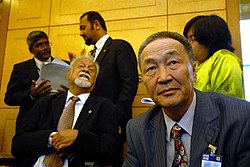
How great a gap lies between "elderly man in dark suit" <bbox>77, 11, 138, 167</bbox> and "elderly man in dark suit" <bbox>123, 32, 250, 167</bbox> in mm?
836

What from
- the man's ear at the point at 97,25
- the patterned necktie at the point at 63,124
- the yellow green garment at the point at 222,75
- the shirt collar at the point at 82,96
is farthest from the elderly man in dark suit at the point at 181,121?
the man's ear at the point at 97,25

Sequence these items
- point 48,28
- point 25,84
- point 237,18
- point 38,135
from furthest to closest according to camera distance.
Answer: point 48,28, point 237,18, point 25,84, point 38,135

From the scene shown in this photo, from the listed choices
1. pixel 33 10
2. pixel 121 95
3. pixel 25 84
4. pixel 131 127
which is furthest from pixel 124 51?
pixel 33 10

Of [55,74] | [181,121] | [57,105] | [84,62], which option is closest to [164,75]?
[181,121]

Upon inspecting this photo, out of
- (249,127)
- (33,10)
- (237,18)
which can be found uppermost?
(33,10)

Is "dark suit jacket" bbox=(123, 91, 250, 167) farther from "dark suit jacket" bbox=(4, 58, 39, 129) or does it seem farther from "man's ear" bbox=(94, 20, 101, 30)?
"man's ear" bbox=(94, 20, 101, 30)

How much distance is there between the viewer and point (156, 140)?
1188 mm

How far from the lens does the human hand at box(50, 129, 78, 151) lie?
1.68 metres

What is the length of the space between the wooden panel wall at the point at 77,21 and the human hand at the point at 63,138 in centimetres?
150

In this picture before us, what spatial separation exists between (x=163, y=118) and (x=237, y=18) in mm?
2184

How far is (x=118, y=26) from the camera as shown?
3.45m

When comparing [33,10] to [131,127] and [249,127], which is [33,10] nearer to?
[131,127]

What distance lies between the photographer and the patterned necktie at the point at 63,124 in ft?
5.60

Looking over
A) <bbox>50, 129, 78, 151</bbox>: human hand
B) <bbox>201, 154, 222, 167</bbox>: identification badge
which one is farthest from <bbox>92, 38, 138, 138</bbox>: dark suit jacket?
<bbox>201, 154, 222, 167</bbox>: identification badge
